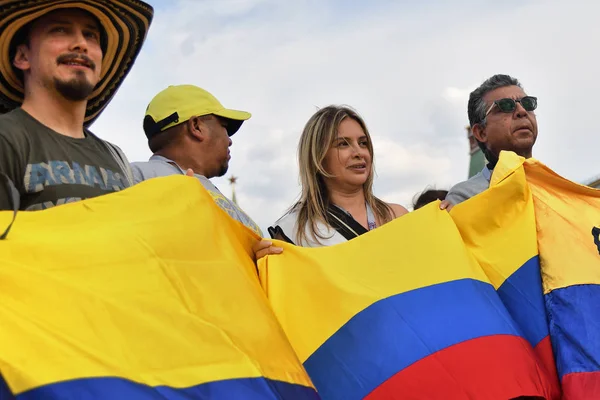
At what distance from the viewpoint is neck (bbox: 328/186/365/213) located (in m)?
3.38

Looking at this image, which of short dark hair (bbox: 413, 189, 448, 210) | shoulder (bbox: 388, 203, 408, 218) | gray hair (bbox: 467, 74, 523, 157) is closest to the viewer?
shoulder (bbox: 388, 203, 408, 218)

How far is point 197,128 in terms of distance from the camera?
3586mm

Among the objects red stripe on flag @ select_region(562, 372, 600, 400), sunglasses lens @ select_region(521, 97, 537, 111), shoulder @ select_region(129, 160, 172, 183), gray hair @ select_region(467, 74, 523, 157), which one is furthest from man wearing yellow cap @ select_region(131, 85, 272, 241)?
red stripe on flag @ select_region(562, 372, 600, 400)

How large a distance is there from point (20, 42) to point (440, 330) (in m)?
1.73

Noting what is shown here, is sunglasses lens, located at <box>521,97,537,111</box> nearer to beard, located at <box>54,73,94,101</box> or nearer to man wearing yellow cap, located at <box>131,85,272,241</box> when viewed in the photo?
man wearing yellow cap, located at <box>131,85,272,241</box>

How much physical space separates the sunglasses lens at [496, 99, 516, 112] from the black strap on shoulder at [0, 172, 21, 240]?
2.59 metres

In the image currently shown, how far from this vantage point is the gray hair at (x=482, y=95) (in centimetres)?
380

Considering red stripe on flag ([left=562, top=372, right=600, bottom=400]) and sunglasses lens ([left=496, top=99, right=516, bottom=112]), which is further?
sunglasses lens ([left=496, top=99, right=516, bottom=112])

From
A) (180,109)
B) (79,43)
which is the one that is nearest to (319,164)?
(180,109)

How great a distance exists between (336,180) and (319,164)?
115 mm

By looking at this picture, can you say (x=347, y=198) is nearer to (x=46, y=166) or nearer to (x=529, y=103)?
(x=529, y=103)

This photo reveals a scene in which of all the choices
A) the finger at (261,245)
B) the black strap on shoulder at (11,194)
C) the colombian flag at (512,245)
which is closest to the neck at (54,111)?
the black strap on shoulder at (11,194)

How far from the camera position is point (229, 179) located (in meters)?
22.7

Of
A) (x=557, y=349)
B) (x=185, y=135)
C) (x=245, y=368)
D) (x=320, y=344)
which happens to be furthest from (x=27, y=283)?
(x=185, y=135)
